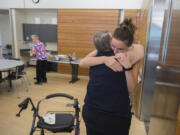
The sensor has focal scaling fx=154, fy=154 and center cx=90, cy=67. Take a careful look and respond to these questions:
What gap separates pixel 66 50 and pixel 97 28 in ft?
4.73

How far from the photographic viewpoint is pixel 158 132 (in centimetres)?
189

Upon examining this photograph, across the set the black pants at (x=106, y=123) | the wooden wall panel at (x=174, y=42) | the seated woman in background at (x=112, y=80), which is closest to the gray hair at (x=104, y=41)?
the seated woman in background at (x=112, y=80)

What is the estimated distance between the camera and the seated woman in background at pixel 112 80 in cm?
104

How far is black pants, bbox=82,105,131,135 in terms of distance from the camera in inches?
44.5

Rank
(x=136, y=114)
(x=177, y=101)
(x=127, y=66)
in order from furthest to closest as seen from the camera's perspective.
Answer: (x=136, y=114), (x=177, y=101), (x=127, y=66)

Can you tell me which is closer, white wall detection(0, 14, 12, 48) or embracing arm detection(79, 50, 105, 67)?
embracing arm detection(79, 50, 105, 67)

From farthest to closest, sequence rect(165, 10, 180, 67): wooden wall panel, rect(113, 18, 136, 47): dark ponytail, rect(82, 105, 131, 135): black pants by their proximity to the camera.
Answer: rect(165, 10, 180, 67): wooden wall panel → rect(82, 105, 131, 135): black pants → rect(113, 18, 136, 47): dark ponytail

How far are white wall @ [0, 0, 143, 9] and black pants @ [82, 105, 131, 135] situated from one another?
4.85m

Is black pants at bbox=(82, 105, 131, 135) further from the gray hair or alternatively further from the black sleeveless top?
the gray hair

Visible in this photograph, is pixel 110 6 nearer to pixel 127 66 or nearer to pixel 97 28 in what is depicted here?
pixel 97 28


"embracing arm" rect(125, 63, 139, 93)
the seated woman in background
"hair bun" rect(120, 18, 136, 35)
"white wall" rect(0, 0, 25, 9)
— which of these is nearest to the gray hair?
the seated woman in background

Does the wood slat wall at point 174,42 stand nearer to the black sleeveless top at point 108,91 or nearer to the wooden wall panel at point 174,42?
the wooden wall panel at point 174,42

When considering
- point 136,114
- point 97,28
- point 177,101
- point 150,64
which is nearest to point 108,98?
point 177,101

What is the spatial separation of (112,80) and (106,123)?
33 cm
